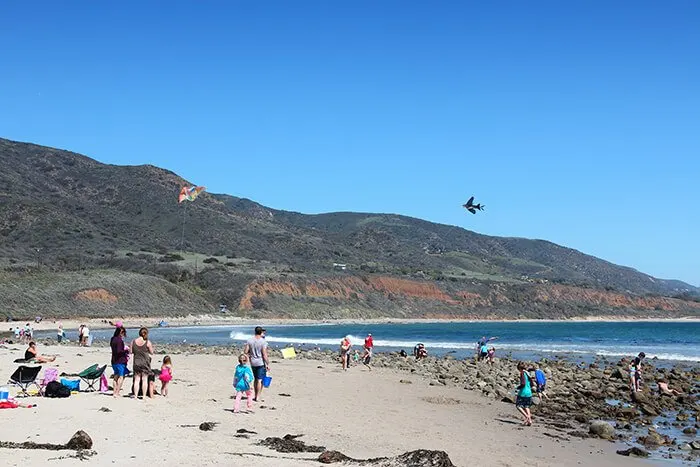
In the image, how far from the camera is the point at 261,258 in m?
143

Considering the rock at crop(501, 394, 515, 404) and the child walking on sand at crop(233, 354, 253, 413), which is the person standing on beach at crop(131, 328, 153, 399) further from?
the rock at crop(501, 394, 515, 404)

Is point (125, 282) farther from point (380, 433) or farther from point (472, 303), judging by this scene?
point (380, 433)

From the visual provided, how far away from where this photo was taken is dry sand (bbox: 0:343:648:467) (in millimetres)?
11039

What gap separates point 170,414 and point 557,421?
9.05 metres

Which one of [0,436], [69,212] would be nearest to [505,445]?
[0,436]

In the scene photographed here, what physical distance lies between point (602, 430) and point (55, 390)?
1173 centimetres

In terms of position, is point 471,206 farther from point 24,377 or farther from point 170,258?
point 170,258

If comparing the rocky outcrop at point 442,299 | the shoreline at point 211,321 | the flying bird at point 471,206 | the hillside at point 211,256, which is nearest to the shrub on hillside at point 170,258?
the hillside at point 211,256

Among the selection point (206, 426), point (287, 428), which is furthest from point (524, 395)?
point (206, 426)

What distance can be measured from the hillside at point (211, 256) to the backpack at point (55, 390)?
2590 inches

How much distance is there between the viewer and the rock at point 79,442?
1080cm

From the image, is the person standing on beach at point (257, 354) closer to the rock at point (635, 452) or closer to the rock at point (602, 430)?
the rock at point (602, 430)

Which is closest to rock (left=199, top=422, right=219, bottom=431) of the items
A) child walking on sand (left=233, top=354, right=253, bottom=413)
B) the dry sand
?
the dry sand

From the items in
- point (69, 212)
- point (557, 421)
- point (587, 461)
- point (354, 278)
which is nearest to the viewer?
point (587, 461)
